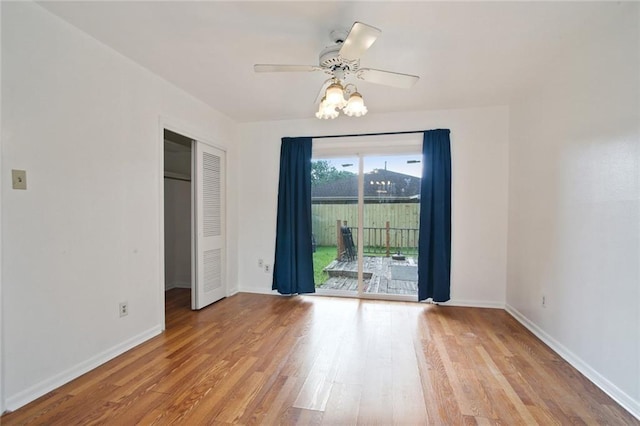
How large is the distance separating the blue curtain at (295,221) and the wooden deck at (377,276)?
1.23 ft

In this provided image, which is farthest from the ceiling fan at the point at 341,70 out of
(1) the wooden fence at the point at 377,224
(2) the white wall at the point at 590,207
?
(1) the wooden fence at the point at 377,224

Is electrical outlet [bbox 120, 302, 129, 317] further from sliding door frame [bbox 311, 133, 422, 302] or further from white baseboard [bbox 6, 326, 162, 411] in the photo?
sliding door frame [bbox 311, 133, 422, 302]

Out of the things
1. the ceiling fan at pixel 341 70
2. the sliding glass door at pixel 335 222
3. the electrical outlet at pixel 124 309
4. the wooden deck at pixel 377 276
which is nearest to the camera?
the ceiling fan at pixel 341 70

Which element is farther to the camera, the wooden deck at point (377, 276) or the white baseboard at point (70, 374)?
the wooden deck at point (377, 276)

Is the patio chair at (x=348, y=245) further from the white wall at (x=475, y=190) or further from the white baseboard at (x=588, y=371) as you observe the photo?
the white baseboard at (x=588, y=371)

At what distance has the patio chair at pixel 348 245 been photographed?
4129 mm

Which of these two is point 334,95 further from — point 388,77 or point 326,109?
point 388,77

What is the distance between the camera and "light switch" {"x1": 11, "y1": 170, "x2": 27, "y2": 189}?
1.75 meters

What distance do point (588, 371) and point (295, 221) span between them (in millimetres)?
3223

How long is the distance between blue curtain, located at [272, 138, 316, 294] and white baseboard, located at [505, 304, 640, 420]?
8.37 feet

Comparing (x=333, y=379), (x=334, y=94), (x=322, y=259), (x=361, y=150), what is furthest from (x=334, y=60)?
(x=322, y=259)

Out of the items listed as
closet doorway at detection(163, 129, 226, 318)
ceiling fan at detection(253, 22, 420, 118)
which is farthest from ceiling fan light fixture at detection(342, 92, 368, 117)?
closet doorway at detection(163, 129, 226, 318)

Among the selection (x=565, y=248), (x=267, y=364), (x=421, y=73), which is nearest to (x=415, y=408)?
(x=267, y=364)

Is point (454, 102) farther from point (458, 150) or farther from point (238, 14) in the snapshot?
point (238, 14)
